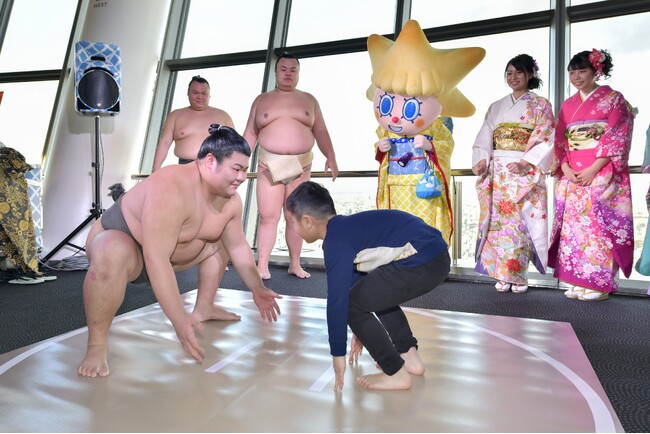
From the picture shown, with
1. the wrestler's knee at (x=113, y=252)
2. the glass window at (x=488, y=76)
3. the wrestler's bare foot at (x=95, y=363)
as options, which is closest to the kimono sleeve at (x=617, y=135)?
the glass window at (x=488, y=76)

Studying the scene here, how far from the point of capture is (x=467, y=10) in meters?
4.05

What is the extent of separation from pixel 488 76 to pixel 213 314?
9.82ft

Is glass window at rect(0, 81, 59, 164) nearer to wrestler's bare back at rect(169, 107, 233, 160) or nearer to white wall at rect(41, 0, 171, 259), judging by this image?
white wall at rect(41, 0, 171, 259)

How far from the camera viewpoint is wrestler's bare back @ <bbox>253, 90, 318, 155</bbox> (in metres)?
3.26

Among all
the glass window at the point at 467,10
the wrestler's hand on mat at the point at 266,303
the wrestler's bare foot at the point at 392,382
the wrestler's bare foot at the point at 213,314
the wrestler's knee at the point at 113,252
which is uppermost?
the glass window at the point at 467,10

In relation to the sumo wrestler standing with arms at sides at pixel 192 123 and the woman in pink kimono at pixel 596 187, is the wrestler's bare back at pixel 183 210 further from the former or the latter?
the woman in pink kimono at pixel 596 187

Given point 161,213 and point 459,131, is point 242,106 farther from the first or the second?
point 161,213

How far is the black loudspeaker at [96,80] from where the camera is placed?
12.3 feet

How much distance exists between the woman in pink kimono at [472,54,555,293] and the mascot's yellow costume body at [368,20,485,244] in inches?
11.1

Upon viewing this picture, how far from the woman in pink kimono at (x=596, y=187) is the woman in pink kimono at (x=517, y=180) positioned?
15cm

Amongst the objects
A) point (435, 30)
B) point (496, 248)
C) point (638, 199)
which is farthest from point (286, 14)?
point (638, 199)

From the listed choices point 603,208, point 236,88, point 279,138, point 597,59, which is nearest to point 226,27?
point 236,88

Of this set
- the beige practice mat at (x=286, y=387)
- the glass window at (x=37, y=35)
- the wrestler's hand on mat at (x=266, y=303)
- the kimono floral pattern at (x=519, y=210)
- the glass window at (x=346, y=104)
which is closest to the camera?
the beige practice mat at (x=286, y=387)

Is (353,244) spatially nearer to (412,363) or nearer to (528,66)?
(412,363)
